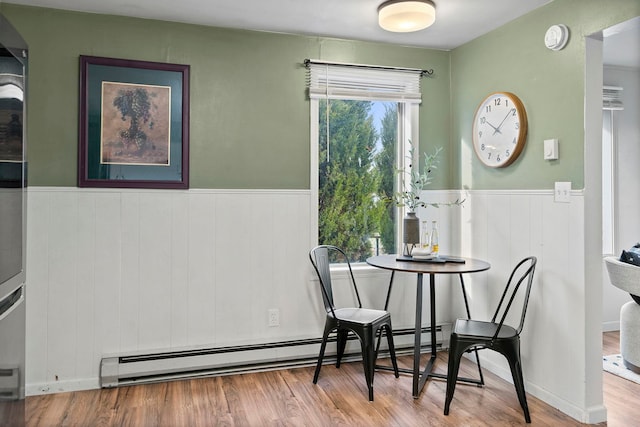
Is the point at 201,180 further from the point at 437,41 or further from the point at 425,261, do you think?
the point at 437,41

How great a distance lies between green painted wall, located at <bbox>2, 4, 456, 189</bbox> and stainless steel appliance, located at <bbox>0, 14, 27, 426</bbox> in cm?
129

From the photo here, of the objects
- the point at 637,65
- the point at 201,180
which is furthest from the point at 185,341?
the point at 637,65

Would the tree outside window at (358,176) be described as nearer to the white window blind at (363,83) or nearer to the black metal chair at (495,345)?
the white window blind at (363,83)

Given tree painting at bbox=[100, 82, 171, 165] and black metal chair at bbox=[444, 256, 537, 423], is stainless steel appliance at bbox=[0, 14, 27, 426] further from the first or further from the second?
black metal chair at bbox=[444, 256, 537, 423]

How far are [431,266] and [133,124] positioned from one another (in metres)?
2.09

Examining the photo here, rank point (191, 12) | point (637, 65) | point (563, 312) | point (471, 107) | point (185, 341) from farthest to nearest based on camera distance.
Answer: point (637, 65), point (471, 107), point (185, 341), point (191, 12), point (563, 312)

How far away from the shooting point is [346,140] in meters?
3.67

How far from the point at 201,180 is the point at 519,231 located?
6.92 ft

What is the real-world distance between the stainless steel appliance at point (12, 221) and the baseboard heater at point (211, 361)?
128 cm

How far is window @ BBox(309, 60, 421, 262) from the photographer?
3.53m

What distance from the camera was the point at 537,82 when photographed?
2918 mm

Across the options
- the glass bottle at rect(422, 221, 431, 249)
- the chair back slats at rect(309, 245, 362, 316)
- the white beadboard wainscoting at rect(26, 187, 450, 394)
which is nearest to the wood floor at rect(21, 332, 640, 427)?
the white beadboard wainscoting at rect(26, 187, 450, 394)

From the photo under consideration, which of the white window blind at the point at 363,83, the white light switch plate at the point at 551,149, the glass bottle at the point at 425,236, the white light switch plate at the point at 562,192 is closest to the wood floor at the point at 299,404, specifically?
the glass bottle at the point at 425,236

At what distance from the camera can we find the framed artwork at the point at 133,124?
3.00 metres
